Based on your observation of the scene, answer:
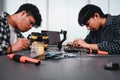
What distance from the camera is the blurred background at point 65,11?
441 cm

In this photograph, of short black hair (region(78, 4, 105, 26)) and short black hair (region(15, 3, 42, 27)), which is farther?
short black hair (region(78, 4, 105, 26))

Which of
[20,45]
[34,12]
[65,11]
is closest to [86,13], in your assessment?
[34,12]

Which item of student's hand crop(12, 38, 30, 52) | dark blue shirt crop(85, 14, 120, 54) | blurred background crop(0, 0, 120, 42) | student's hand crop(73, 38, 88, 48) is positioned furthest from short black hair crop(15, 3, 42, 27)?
blurred background crop(0, 0, 120, 42)

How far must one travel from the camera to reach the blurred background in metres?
4.41

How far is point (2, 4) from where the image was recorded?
14.5ft

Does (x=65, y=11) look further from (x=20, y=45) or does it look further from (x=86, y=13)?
(x=20, y=45)

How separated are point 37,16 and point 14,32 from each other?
1.35ft

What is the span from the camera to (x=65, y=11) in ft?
14.6

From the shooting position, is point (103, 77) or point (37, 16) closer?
point (103, 77)

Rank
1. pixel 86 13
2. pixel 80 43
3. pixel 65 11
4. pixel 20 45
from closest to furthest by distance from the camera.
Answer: pixel 20 45
pixel 80 43
pixel 86 13
pixel 65 11

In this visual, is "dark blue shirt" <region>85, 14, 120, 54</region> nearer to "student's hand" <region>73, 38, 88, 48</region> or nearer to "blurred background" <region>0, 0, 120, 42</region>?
"student's hand" <region>73, 38, 88, 48</region>

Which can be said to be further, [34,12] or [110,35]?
[110,35]

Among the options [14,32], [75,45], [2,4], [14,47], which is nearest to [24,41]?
[14,47]

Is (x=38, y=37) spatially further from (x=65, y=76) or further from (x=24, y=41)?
(x=65, y=76)
